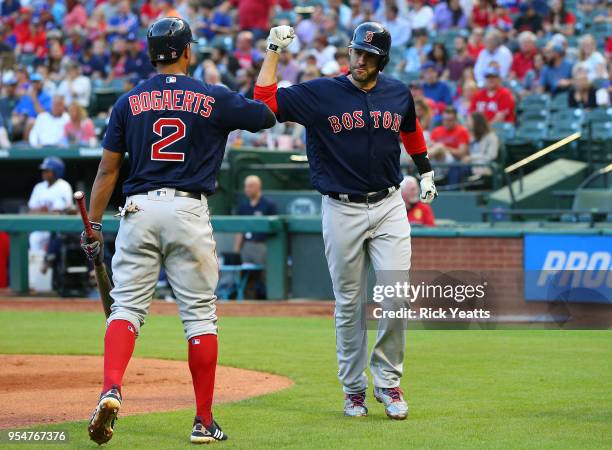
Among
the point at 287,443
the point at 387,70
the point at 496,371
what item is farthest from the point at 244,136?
the point at 287,443

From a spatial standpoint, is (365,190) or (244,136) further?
(244,136)

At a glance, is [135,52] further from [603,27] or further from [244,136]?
[603,27]

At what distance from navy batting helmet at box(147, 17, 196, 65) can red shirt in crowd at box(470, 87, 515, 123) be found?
11.4 metres

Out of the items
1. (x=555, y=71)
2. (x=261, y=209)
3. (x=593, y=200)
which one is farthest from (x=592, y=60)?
(x=261, y=209)

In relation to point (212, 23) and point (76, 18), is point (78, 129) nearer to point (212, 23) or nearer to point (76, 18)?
point (212, 23)

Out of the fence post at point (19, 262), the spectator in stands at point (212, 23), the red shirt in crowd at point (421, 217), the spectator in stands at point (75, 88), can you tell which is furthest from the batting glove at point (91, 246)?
the spectator in stands at point (212, 23)

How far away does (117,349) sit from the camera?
5570mm

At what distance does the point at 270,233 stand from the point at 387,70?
614 cm

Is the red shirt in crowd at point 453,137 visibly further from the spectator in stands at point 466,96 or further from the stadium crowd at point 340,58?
the spectator in stands at point 466,96

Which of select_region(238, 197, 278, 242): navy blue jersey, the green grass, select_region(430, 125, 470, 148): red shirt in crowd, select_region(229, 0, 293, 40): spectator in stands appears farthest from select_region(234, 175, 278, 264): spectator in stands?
select_region(229, 0, 293, 40): spectator in stands

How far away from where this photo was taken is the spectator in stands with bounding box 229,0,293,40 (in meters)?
21.3

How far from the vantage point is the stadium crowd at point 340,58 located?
16.7 m

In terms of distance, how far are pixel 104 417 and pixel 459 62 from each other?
13953 mm

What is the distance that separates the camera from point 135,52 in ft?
70.1
